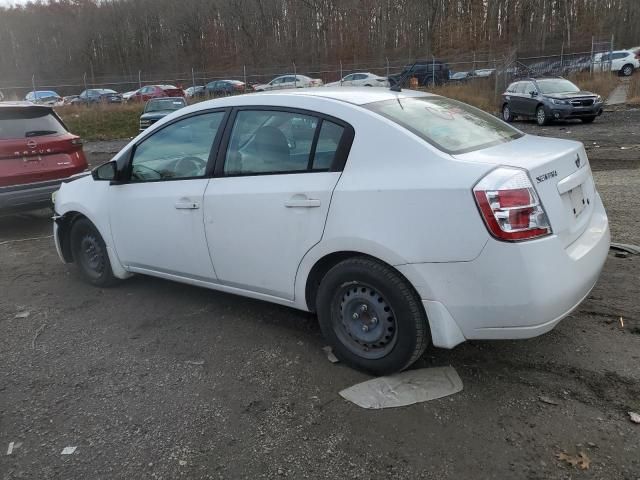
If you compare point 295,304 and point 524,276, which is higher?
point 524,276

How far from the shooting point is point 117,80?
130 feet

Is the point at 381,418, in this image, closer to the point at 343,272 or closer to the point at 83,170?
the point at 343,272

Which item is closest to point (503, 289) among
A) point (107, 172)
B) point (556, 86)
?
point (107, 172)

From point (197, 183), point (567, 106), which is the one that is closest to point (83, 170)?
point (197, 183)

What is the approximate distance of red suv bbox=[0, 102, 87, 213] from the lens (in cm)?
702

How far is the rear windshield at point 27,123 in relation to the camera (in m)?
7.16

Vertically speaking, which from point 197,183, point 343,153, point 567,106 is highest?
point 343,153

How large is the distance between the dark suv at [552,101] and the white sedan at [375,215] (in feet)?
52.7

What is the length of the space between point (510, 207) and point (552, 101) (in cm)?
1747

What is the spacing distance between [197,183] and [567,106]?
17120mm

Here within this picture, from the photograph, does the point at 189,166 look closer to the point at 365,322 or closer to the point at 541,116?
the point at 365,322

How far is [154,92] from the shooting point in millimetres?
36219

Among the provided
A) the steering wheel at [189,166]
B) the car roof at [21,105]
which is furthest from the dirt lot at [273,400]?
the car roof at [21,105]

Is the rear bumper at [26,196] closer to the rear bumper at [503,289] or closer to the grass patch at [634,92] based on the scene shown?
the rear bumper at [503,289]
